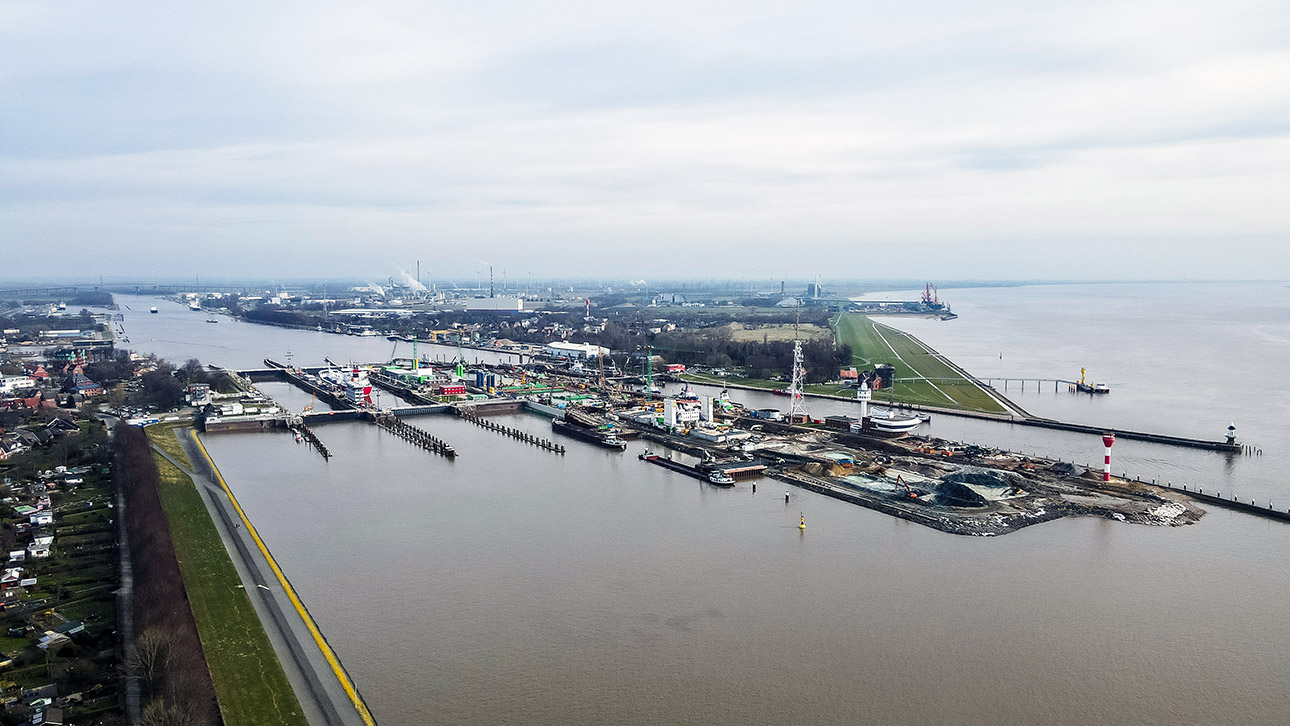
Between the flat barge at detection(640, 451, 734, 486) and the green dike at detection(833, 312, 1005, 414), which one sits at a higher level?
the green dike at detection(833, 312, 1005, 414)

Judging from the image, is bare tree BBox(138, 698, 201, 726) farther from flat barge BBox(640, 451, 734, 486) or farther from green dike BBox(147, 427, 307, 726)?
flat barge BBox(640, 451, 734, 486)

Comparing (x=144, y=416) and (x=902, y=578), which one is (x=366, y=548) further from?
(x=144, y=416)

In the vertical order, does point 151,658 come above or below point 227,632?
above

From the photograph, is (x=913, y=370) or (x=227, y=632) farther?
(x=913, y=370)

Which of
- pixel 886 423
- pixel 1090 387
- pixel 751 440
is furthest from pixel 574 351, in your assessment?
pixel 1090 387

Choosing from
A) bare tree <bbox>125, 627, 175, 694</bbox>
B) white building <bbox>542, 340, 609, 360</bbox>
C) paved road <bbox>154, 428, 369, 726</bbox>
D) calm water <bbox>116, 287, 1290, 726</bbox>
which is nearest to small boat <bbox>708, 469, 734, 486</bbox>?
calm water <bbox>116, 287, 1290, 726</bbox>

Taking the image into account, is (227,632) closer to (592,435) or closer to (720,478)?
(720,478)

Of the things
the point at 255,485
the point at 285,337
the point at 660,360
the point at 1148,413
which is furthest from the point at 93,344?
the point at 1148,413
